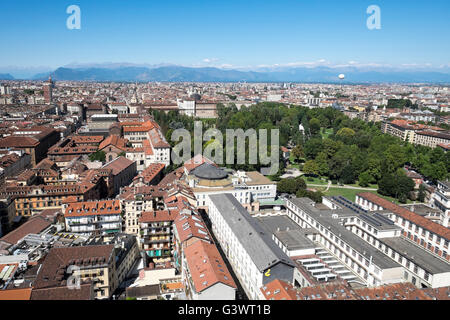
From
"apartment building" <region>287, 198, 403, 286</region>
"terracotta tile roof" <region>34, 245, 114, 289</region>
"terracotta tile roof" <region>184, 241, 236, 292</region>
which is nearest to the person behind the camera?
"terracotta tile roof" <region>184, 241, 236, 292</region>

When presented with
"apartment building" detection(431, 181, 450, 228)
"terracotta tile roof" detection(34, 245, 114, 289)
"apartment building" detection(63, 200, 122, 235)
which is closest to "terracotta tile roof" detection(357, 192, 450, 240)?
"apartment building" detection(431, 181, 450, 228)

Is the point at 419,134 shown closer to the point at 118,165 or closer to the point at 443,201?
the point at 443,201

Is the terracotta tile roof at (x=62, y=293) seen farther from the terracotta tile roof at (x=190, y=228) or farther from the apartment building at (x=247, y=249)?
the apartment building at (x=247, y=249)

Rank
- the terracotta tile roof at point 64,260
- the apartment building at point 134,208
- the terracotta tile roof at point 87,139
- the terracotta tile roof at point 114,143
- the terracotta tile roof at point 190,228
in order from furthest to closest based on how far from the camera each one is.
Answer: the terracotta tile roof at point 87,139 → the terracotta tile roof at point 114,143 → the apartment building at point 134,208 → the terracotta tile roof at point 190,228 → the terracotta tile roof at point 64,260

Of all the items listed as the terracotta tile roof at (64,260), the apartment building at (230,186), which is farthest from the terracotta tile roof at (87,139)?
the terracotta tile roof at (64,260)

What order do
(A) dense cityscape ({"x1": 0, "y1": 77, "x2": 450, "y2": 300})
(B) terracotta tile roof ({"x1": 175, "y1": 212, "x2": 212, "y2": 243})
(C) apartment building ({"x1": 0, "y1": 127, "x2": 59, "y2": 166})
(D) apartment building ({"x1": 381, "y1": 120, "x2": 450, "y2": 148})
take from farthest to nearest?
(D) apartment building ({"x1": 381, "y1": 120, "x2": 450, "y2": 148})
(C) apartment building ({"x1": 0, "y1": 127, "x2": 59, "y2": 166})
(B) terracotta tile roof ({"x1": 175, "y1": 212, "x2": 212, "y2": 243})
(A) dense cityscape ({"x1": 0, "y1": 77, "x2": 450, "y2": 300})

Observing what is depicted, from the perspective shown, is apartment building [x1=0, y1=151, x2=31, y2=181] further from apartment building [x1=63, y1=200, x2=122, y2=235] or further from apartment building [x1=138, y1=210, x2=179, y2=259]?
apartment building [x1=138, y1=210, x2=179, y2=259]

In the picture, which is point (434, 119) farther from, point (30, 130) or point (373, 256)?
point (30, 130)

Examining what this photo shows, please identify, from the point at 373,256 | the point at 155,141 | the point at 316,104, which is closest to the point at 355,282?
the point at 373,256

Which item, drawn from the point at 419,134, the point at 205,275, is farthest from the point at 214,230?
the point at 419,134
